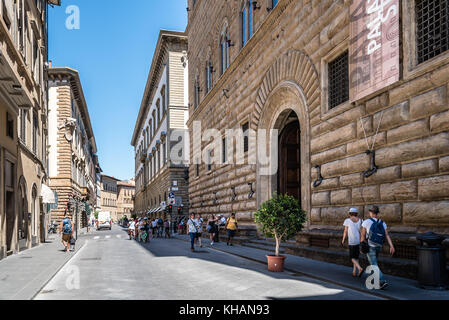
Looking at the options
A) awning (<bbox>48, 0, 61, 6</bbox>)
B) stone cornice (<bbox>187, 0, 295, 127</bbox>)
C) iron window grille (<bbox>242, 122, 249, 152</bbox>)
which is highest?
awning (<bbox>48, 0, 61, 6</bbox>)

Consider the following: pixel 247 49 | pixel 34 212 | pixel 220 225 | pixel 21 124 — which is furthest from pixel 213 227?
pixel 21 124

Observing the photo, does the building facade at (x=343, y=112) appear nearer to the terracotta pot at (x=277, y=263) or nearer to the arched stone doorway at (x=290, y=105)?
the arched stone doorway at (x=290, y=105)

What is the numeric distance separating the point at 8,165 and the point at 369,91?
1388 cm

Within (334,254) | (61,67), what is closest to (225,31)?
(334,254)

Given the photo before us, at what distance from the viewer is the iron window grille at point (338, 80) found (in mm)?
13241

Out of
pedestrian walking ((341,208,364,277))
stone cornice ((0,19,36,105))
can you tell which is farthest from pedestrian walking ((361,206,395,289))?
stone cornice ((0,19,36,105))

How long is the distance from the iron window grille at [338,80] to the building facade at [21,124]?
9.79 metres

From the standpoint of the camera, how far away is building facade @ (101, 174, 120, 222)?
133 m

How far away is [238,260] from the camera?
14.7 m

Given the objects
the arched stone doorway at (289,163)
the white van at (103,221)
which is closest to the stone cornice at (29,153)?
the arched stone doorway at (289,163)

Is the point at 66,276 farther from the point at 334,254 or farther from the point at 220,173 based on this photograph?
the point at 220,173

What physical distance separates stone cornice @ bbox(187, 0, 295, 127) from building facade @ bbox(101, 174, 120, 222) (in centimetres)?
10734

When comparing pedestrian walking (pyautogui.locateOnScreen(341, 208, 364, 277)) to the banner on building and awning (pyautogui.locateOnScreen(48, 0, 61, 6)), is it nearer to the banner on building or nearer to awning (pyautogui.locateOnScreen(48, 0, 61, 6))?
the banner on building

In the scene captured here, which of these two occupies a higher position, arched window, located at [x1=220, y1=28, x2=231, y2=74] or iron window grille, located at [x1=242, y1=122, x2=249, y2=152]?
arched window, located at [x1=220, y1=28, x2=231, y2=74]
